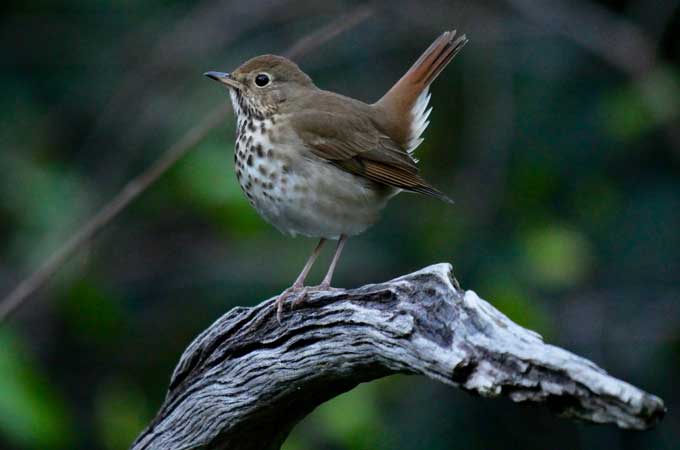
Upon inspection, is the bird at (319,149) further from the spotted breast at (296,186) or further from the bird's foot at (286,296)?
the bird's foot at (286,296)

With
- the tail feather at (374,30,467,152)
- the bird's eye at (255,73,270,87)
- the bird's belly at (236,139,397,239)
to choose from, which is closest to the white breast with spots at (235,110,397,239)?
the bird's belly at (236,139,397,239)

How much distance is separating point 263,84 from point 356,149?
1.62 ft

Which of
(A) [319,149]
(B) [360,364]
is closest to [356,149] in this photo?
(A) [319,149]

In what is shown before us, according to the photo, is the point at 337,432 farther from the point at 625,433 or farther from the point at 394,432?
the point at 625,433

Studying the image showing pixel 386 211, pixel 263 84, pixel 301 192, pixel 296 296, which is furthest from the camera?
pixel 386 211

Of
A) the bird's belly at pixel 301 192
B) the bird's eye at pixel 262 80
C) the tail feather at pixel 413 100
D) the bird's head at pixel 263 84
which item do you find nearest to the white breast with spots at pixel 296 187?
the bird's belly at pixel 301 192

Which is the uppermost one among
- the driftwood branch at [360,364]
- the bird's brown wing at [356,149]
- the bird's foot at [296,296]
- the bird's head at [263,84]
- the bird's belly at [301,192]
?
the bird's head at [263,84]

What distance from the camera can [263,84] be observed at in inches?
176

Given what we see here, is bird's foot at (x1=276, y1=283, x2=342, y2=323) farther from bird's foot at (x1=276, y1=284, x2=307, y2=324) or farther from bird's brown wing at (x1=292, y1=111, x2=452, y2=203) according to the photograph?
bird's brown wing at (x1=292, y1=111, x2=452, y2=203)

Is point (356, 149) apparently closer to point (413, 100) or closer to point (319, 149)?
point (319, 149)

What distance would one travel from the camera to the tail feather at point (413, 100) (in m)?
4.66

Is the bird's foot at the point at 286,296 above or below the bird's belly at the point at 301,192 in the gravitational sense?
below

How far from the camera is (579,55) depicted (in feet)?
21.7

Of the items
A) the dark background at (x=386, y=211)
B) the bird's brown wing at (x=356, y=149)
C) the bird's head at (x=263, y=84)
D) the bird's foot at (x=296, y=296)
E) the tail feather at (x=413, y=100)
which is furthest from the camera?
the dark background at (x=386, y=211)
